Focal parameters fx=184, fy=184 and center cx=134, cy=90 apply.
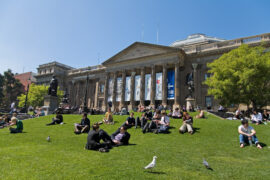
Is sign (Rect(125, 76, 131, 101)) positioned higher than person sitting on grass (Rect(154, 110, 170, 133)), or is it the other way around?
sign (Rect(125, 76, 131, 101))

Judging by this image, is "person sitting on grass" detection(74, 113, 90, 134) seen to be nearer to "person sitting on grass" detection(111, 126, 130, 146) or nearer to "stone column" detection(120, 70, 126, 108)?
"person sitting on grass" detection(111, 126, 130, 146)

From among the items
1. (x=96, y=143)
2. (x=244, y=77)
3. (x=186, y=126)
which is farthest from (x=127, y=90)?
(x=96, y=143)

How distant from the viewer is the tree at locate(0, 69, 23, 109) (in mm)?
61000

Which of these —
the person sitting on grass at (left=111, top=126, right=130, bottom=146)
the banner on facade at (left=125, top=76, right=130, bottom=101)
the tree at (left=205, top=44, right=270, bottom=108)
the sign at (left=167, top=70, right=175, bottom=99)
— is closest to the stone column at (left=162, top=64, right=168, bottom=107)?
the sign at (left=167, top=70, right=175, bottom=99)

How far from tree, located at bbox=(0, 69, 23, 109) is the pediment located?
37805 mm

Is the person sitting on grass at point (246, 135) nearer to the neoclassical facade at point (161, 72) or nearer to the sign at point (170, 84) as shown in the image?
the neoclassical facade at point (161, 72)

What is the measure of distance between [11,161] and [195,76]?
114 ft

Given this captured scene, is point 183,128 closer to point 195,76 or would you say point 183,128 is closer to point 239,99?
point 239,99

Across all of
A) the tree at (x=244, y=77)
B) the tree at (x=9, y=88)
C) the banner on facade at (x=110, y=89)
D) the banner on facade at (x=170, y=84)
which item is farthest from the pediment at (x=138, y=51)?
the tree at (x=9, y=88)

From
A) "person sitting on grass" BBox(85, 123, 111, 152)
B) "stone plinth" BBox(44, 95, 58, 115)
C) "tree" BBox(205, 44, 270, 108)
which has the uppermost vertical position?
"tree" BBox(205, 44, 270, 108)

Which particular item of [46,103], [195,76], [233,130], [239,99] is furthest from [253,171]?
[195,76]

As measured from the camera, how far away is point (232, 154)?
6734mm

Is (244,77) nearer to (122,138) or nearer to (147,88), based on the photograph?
(122,138)

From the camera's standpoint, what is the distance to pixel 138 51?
41.5 metres
